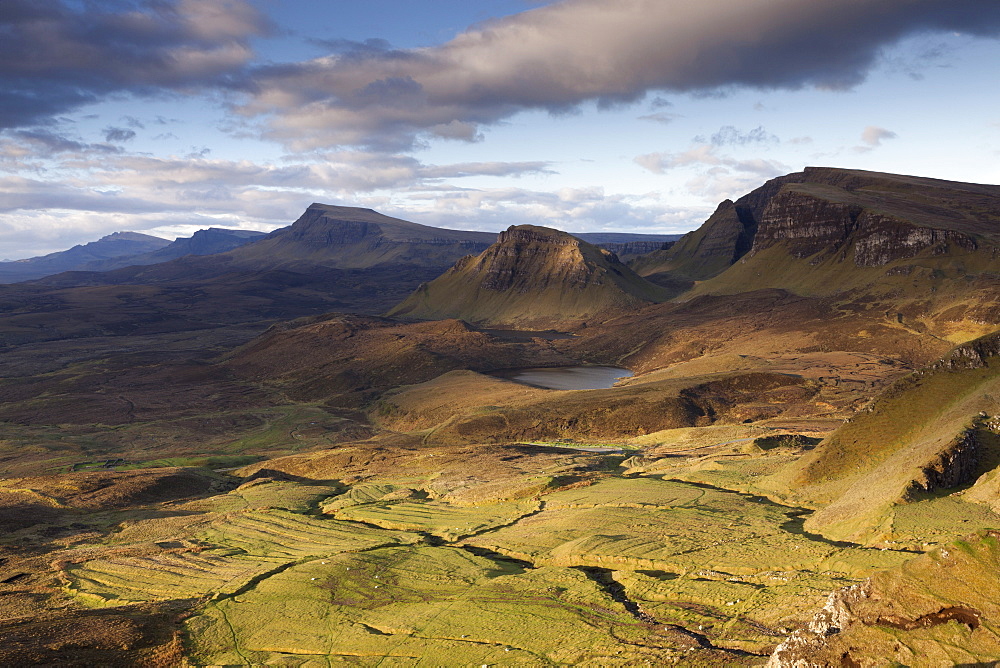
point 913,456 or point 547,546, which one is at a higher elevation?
point 913,456

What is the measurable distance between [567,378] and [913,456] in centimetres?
13906

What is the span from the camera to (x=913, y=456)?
46844 mm

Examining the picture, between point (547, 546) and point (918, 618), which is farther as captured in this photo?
point (547, 546)

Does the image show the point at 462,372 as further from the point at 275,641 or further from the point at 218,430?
the point at 275,641

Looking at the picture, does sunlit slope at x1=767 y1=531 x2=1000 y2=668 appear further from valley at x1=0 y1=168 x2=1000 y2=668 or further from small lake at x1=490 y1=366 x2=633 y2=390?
small lake at x1=490 y1=366 x2=633 y2=390

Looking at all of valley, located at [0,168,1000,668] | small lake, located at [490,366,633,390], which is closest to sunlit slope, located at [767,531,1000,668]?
valley, located at [0,168,1000,668]

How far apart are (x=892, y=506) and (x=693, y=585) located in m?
14.1

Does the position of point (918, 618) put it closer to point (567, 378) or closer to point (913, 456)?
point (913, 456)

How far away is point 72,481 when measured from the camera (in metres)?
84.9

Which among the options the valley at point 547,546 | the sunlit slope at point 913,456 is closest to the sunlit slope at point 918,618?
the valley at point 547,546

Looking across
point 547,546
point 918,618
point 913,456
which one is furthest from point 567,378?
point 918,618

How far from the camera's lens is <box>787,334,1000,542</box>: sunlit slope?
133 ft

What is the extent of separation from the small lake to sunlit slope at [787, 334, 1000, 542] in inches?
4358

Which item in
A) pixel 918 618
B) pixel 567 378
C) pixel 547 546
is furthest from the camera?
pixel 567 378
